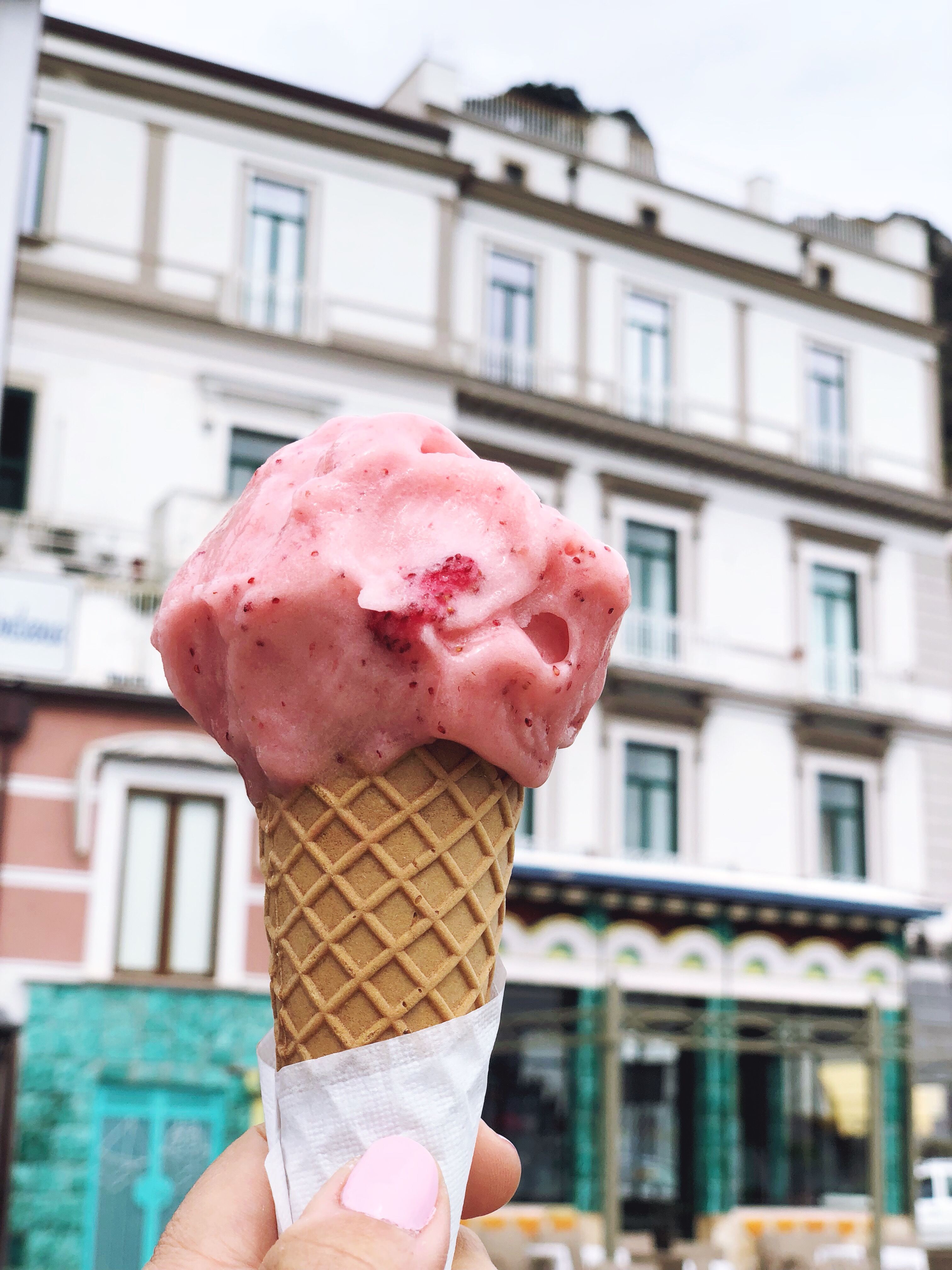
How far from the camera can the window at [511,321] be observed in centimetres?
1576

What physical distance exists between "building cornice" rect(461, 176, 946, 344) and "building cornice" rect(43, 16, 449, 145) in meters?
0.95

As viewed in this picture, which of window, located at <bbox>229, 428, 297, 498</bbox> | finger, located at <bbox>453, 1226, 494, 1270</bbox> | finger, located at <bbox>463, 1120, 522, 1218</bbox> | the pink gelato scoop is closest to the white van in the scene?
window, located at <bbox>229, 428, 297, 498</bbox>

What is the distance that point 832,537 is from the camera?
57.8 feet

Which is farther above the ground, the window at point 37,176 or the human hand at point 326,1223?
the window at point 37,176

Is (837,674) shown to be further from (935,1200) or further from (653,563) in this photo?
(935,1200)

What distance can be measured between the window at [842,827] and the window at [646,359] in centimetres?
502

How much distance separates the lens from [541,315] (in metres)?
16.1

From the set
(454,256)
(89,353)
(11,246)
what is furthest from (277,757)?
(454,256)

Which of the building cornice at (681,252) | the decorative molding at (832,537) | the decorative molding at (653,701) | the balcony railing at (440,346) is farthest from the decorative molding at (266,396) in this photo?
the decorative molding at (832,537)

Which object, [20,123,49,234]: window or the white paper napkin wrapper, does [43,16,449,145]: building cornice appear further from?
the white paper napkin wrapper

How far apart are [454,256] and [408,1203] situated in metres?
14.6

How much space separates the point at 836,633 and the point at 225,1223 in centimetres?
1625

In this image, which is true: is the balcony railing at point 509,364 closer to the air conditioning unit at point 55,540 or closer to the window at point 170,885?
the air conditioning unit at point 55,540

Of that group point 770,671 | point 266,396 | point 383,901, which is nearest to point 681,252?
point 770,671
